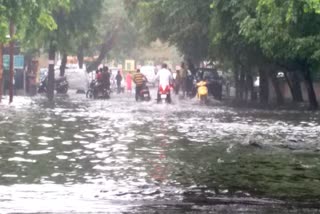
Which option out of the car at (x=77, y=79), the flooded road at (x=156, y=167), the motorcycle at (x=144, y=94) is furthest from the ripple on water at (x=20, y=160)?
the car at (x=77, y=79)

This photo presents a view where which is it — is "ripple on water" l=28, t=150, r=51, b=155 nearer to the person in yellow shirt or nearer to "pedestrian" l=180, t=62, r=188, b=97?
the person in yellow shirt

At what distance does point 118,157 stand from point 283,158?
2935 millimetres

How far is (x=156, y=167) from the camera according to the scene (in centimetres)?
1500

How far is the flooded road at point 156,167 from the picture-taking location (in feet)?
35.9

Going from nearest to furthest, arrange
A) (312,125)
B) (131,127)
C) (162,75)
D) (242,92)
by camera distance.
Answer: (131,127)
(312,125)
(162,75)
(242,92)

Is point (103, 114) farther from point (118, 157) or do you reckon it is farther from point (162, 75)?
point (118, 157)

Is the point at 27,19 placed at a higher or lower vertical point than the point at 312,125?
higher

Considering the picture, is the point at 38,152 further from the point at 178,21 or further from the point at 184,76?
the point at 184,76

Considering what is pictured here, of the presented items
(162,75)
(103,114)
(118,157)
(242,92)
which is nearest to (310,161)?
(118,157)

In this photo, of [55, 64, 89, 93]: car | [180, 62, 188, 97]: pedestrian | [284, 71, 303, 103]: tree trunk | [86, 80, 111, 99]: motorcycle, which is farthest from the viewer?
[55, 64, 89, 93]: car

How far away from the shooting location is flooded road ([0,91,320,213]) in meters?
10.9

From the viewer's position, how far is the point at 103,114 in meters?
31.5

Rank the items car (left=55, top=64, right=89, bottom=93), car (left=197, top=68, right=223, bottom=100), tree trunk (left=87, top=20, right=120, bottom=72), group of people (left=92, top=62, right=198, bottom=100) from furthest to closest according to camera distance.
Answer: tree trunk (left=87, top=20, right=120, bottom=72), car (left=55, top=64, right=89, bottom=93), car (left=197, top=68, right=223, bottom=100), group of people (left=92, top=62, right=198, bottom=100)

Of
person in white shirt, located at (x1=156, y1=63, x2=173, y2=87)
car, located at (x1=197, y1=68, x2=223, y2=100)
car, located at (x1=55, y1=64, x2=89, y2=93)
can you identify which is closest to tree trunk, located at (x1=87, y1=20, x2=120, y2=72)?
car, located at (x1=55, y1=64, x2=89, y2=93)
